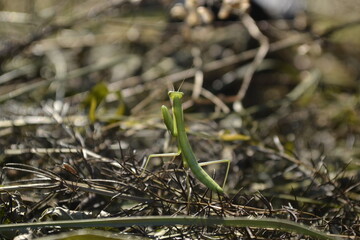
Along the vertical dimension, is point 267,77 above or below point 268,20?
→ below

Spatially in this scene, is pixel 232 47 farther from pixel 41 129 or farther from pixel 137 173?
pixel 137 173

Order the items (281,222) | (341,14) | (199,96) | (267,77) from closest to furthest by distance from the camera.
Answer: (281,222) < (199,96) < (267,77) < (341,14)

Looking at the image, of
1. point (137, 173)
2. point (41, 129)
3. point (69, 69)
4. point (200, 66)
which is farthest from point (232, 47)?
point (137, 173)

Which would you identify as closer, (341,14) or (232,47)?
(232,47)

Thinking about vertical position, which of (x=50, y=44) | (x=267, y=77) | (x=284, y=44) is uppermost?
(x=50, y=44)

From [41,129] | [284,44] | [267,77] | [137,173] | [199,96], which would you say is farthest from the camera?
[267,77]

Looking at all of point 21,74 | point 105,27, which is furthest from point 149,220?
point 105,27

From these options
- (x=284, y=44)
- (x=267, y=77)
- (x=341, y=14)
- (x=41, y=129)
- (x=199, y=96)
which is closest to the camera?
(x=41, y=129)

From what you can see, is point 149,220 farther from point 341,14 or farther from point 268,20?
point 341,14

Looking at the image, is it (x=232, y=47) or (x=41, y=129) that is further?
(x=232, y=47)
